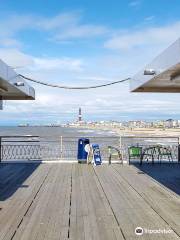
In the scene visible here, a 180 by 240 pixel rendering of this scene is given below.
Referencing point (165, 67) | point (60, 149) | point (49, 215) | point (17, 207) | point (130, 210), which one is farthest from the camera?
point (60, 149)

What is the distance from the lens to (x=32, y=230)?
528 centimetres

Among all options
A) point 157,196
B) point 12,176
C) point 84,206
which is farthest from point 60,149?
point 84,206

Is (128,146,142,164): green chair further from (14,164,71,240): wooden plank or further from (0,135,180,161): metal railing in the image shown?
(14,164,71,240): wooden plank

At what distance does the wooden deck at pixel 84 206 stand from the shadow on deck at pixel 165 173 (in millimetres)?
198

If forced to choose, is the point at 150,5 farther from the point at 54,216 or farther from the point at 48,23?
the point at 54,216

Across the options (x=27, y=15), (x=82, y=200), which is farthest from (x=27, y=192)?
(x=27, y=15)

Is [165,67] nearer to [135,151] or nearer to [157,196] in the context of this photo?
[157,196]

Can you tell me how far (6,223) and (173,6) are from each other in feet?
19.3

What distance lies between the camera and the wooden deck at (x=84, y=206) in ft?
17.2

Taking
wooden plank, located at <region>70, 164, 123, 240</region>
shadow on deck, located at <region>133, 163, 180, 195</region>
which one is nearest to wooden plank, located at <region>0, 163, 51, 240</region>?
wooden plank, located at <region>70, 164, 123, 240</region>

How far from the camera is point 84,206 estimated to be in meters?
6.80

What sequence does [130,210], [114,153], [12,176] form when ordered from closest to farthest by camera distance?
[130,210], [12,176], [114,153]

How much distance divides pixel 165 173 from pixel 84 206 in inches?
190

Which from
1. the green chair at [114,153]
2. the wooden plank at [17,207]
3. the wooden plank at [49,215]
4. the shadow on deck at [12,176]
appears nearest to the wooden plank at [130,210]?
the wooden plank at [49,215]
